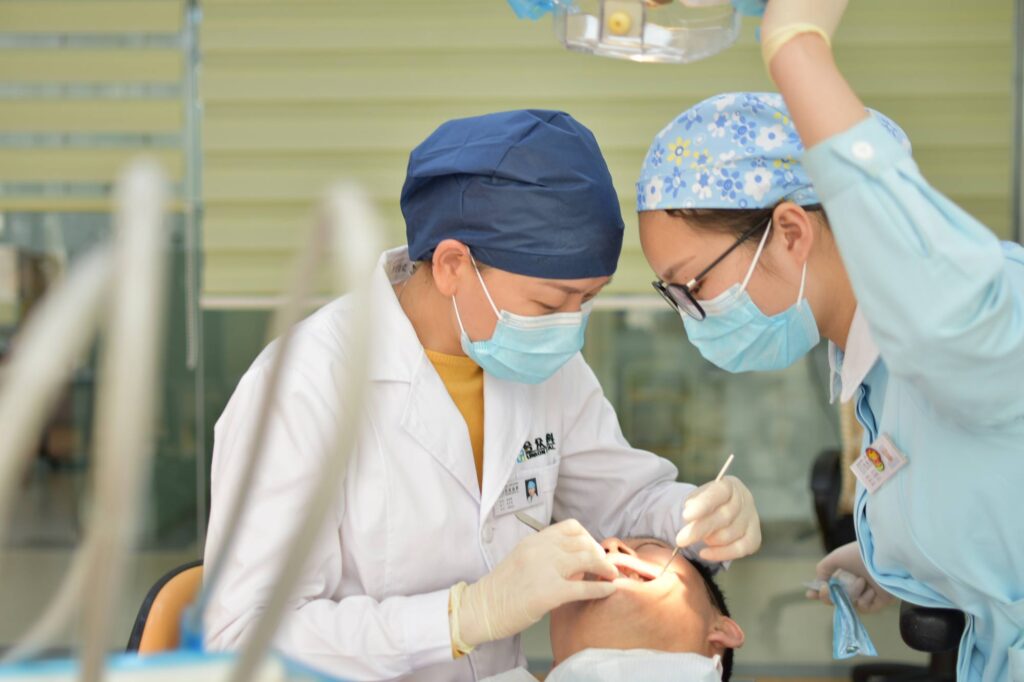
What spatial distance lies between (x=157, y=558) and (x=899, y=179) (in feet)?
10.8

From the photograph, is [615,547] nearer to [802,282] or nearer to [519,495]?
[519,495]

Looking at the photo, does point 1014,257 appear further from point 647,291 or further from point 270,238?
point 270,238

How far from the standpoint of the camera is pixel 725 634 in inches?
70.6

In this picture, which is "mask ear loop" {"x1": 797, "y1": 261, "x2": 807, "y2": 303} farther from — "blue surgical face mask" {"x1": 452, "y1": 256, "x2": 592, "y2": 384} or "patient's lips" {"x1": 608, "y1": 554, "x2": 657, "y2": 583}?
"patient's lips" {"x1": 608, "y1": 554, "x2": 657, "y2": 583}

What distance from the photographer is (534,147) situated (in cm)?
160

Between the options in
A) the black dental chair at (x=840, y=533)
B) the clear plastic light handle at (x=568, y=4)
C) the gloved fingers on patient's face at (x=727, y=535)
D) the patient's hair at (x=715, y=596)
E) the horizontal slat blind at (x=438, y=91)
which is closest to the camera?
the clear plastic light handle at (x=568, y=4)

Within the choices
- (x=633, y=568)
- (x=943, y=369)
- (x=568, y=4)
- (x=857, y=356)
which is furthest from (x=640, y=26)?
(x=633, y=568)

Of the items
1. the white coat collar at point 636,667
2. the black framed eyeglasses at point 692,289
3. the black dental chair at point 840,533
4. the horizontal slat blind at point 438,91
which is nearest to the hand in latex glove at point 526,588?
the white coat collar at point 636,667

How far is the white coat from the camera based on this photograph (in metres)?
1.42

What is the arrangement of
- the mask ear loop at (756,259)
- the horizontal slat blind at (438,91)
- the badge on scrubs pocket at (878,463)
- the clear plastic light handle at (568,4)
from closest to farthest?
the clear plastic light handle at (568,4) < the badge on scrubs pocket at (878,463) < the mask ear loop at (756,259) < the horizontal slat blind at (438,91)

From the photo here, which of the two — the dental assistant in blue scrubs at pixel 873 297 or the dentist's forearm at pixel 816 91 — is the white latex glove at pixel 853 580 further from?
the dentist's forearm at pixel 816 91

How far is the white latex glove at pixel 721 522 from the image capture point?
1663mm

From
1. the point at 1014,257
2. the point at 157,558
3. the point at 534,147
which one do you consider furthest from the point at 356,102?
the point at 1014,257

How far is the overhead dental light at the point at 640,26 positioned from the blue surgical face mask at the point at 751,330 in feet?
1.10
